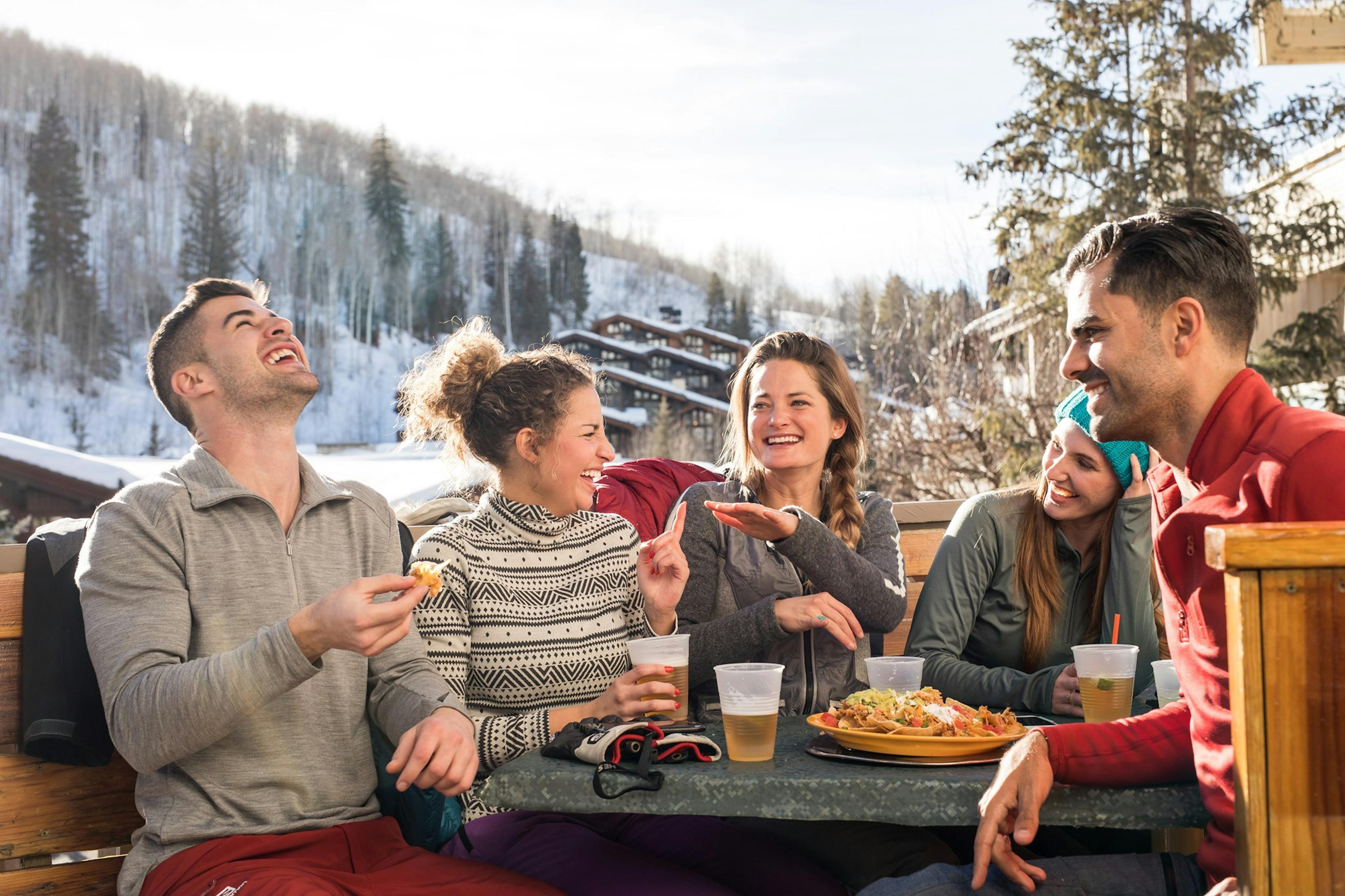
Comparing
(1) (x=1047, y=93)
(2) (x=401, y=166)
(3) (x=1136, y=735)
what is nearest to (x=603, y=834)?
(3) (x=1136, y=735)

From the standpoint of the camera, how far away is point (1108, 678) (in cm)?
213

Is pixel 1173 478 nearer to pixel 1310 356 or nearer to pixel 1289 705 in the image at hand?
pixel 1289 705

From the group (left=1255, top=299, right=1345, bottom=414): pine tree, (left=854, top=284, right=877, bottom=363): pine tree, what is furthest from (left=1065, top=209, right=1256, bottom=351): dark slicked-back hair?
(left=854, top=284, right=877, bottom=363): pine tree

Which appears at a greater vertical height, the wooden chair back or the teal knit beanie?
the teal knit beanie

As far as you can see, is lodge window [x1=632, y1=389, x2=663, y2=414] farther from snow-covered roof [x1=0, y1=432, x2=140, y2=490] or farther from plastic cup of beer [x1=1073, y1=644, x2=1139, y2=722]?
plastic cup of beer [x1=1073, y1=644, x2=1139, y2=722]

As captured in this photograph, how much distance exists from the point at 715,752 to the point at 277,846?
0.83 meters

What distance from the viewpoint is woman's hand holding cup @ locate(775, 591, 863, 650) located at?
2467 mm

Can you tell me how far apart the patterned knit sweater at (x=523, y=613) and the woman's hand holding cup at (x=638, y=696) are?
0.19 meters

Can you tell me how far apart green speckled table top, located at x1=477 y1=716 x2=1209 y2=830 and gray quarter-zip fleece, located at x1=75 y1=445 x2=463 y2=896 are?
44 centimetres

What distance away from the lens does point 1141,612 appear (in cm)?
268

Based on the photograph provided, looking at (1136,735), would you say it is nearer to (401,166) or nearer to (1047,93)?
(1047,93)

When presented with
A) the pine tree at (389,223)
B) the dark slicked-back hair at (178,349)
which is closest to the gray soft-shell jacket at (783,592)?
the dark slicked-back hair at (178,349)

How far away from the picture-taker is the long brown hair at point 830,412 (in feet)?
9.89

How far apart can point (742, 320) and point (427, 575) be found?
4015 centimetres
